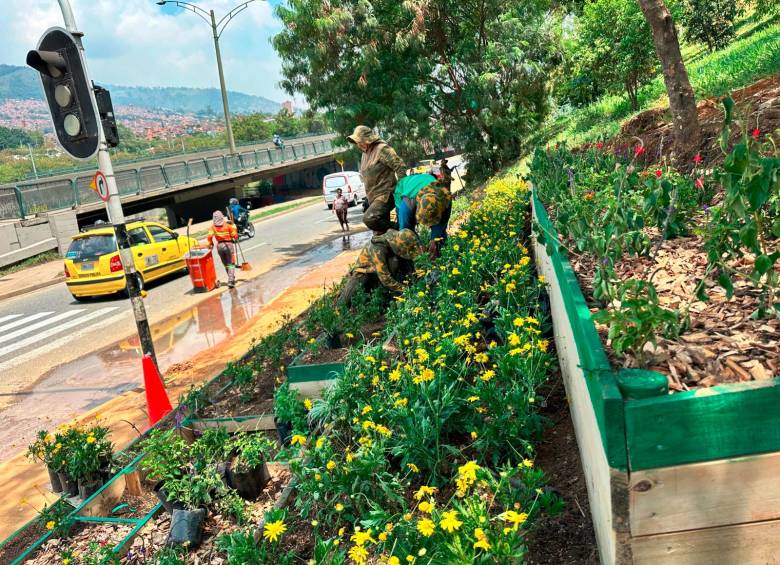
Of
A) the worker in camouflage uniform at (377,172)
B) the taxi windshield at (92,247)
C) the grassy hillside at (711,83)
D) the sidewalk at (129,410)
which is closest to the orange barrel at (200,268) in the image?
the taxi windshield at (92,247)


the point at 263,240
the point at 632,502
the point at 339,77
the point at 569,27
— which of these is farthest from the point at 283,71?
the point at 632,502

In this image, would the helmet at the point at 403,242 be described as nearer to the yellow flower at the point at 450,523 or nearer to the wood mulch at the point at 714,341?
the wood mulch at the point at 714,341

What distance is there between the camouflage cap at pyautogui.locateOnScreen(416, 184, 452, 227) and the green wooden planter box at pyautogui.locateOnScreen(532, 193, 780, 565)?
4947 millimetres

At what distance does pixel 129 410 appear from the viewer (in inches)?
288

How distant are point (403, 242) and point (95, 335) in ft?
24.1

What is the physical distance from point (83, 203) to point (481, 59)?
627 inches

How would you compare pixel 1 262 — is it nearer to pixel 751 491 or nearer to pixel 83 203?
pixel 83 203

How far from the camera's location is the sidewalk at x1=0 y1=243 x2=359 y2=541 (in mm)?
5367

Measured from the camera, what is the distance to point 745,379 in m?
2.15

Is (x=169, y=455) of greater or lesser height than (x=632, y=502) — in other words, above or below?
below

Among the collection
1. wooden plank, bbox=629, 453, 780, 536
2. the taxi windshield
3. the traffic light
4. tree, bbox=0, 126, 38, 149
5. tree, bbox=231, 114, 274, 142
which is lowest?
wooden plank, bbox=629, 453, 780, 536

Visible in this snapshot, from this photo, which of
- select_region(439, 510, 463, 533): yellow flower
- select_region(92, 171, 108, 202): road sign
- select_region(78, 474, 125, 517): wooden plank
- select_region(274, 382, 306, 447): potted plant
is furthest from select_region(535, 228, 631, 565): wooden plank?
select_region(92, 171, 108, 202): road sign

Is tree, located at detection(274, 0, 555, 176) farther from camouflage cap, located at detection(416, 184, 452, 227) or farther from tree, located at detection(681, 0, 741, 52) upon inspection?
camouflage cap, located at detection(416, 184, 452, 227)

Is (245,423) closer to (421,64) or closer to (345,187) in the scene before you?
(421,64)
